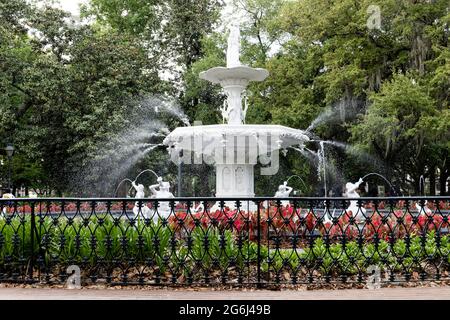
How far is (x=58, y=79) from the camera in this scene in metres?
28.6

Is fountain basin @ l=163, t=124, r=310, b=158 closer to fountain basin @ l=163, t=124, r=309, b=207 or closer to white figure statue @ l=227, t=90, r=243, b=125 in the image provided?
fountain basin @ l=163, t=124, r=309, b=207

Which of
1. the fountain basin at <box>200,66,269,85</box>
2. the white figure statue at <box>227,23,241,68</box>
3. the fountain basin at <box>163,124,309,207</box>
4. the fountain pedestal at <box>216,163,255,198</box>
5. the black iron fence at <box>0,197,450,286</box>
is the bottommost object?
the black iron fence at <box>0,197,450,286</box>

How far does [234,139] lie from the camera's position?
515 inches

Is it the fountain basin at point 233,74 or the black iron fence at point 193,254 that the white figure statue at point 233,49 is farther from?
the black iron fence at point 193,254

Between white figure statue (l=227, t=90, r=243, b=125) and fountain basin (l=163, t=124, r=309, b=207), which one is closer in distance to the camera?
fountain basin (l=163, t=124, r=309, b=207)

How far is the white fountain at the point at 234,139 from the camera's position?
13047 mm

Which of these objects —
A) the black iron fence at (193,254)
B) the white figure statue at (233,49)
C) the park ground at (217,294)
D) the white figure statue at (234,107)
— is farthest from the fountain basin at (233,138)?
the park ground at (217,294)

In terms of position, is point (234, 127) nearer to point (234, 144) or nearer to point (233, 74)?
point (234, 144)

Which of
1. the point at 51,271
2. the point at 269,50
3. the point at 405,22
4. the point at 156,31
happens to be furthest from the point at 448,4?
the point at 51,271

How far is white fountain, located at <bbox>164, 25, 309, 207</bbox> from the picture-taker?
1305 centimetres

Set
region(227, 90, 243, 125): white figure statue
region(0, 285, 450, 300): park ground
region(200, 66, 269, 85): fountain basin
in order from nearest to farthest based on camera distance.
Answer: region(0, 285, 450, 300): park ground → region(200, 66, 269, 85): fountain basin → region(227, 90, 243, 125): white figure statue

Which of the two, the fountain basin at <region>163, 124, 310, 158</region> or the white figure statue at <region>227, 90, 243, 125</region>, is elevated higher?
the white figure statue at <region>227, 90, 243, 125</region>

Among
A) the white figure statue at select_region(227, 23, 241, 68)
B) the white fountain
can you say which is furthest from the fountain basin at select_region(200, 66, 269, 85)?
the white figure statue at select_region(227, 23, 241, 68)

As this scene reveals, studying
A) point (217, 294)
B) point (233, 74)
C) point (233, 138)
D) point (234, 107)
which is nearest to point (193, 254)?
point (217, 294)
